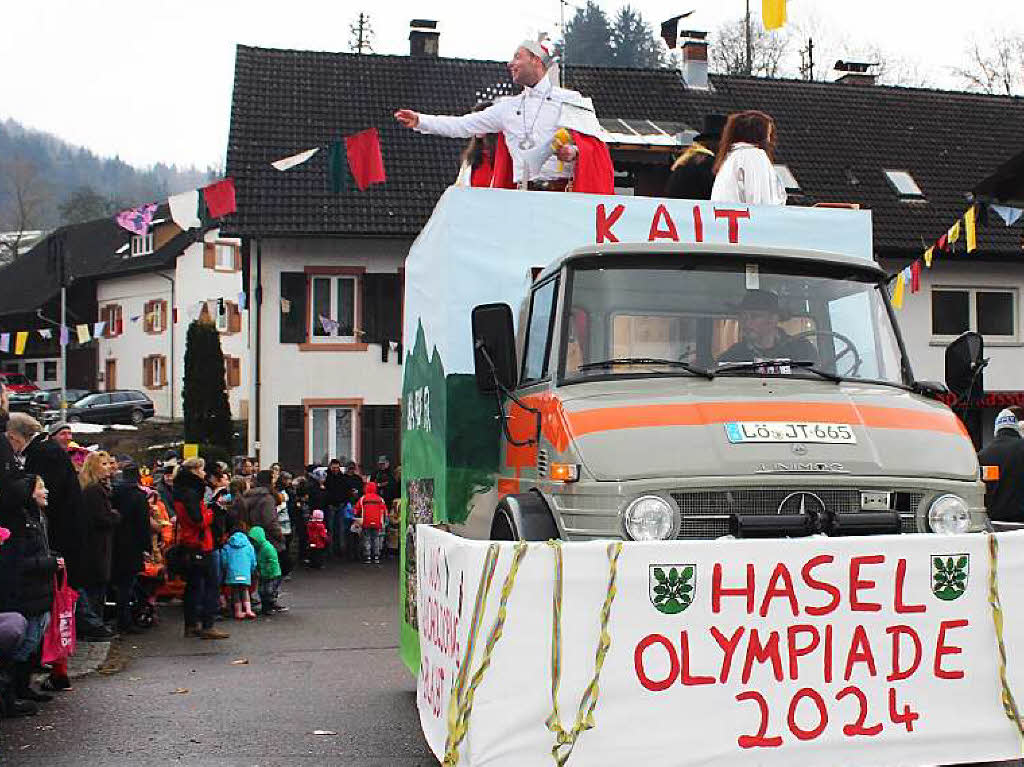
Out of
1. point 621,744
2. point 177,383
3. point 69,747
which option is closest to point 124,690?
point 69,747

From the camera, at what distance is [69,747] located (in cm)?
820

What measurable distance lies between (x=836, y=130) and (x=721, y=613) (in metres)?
32.2

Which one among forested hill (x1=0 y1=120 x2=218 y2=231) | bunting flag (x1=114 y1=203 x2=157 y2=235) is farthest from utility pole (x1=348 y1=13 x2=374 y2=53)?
bunting flag (x1=114 y1=203 x2=157 y2=235)

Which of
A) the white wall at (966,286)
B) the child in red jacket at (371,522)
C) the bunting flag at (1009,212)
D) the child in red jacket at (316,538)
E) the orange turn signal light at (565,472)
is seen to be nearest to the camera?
the orange turn signal light at (565,472)

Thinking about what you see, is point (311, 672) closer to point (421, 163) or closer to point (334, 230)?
point (334, 230)

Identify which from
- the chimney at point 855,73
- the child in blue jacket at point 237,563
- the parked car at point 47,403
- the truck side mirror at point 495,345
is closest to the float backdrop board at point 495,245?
the truck side mirror at point 495,345

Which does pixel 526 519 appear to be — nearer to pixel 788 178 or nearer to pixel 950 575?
pixel 950 575

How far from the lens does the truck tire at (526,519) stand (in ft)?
20.0

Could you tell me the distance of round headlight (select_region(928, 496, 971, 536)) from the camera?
605cm

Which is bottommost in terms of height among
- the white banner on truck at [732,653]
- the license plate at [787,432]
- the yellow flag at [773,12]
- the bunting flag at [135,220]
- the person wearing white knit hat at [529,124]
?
the white banner on truck at [732,653]

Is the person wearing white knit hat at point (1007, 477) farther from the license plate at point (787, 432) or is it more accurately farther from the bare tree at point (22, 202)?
the bare tree at point (22, 202)

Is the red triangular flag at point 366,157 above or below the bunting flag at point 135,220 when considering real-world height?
below

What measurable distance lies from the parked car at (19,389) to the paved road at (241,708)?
44022 mm

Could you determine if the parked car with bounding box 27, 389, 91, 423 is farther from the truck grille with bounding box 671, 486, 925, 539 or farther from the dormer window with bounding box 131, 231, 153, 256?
the truck grille with bounding box 671, 486, 925, 539
